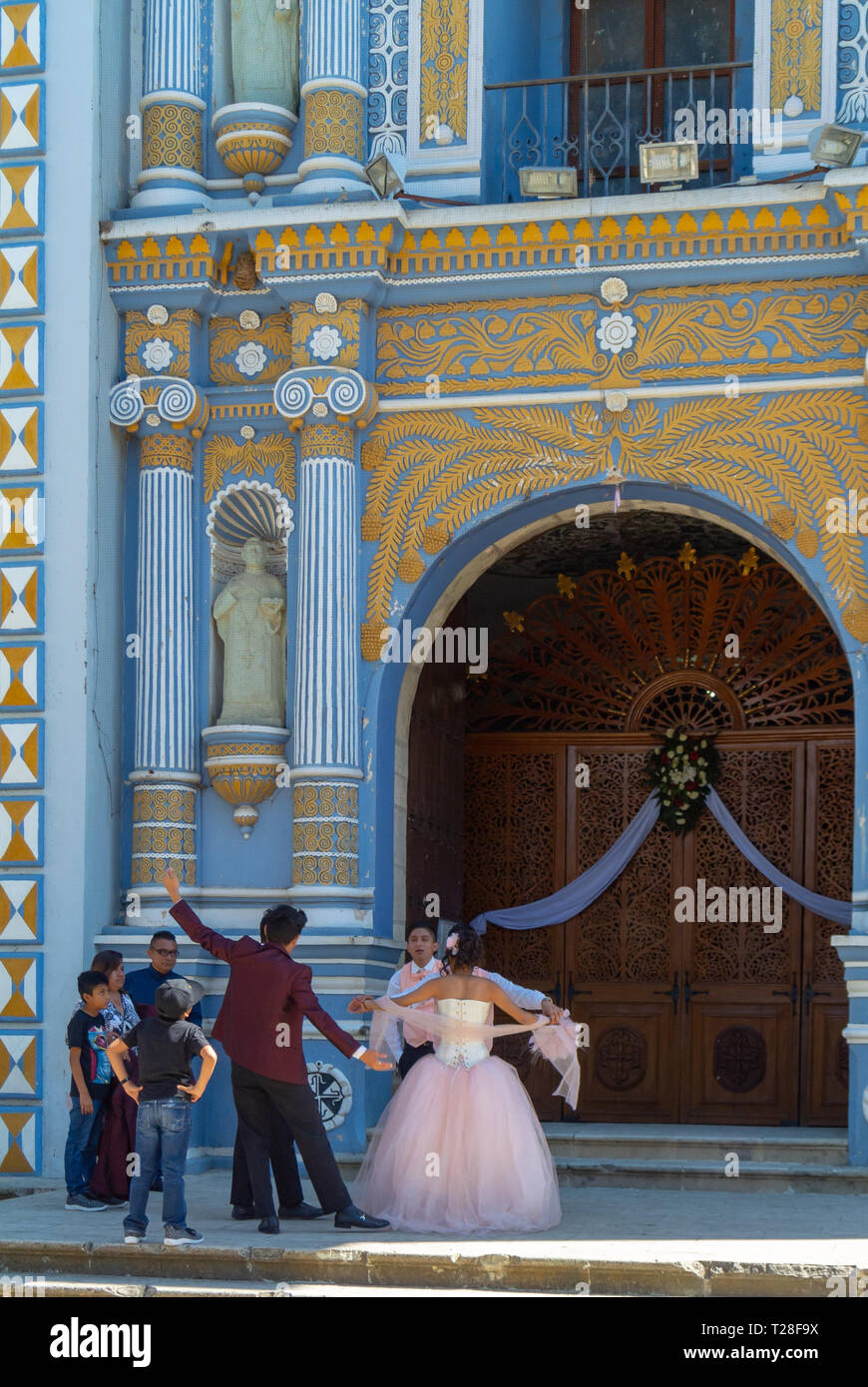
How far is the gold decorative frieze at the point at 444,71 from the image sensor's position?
12.6m

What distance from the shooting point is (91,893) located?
40.4ft

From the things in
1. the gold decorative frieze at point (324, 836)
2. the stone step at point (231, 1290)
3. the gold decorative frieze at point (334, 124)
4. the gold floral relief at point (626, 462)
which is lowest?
the stone step at point (231, 1290)

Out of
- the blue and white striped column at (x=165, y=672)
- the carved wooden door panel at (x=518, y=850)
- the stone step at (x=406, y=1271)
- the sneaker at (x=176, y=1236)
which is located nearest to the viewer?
the stone step at (x=406, y=1271)

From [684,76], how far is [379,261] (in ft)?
7.69

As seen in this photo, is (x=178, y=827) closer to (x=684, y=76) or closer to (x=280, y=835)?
(x=280, y=835)

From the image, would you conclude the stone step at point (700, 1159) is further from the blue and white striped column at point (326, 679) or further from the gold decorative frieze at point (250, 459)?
the gold decorative frieze at point (250, 459)

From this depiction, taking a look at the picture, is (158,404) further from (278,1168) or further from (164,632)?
(278,1168)

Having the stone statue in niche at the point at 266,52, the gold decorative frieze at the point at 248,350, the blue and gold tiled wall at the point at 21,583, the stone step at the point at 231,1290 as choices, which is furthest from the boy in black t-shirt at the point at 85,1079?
the stone statue in niche at the point at 266,52

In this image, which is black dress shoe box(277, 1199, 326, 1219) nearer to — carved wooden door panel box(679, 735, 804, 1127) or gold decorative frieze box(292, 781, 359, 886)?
gold decorative frieze box(292, 781, 359, 886)

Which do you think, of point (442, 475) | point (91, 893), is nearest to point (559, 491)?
point (442, 475)

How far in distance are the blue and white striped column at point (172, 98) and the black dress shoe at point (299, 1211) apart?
6263 mm

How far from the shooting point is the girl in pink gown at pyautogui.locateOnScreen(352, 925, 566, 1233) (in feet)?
32.0

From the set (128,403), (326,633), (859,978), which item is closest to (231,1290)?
(859,978)

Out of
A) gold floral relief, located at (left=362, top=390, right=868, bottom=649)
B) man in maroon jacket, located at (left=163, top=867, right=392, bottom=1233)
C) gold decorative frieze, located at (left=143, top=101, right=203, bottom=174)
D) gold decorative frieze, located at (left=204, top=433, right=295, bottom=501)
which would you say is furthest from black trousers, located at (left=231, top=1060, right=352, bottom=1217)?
gold decorative frieze, located at (left=143, top=101, right=203, bottom=174)
